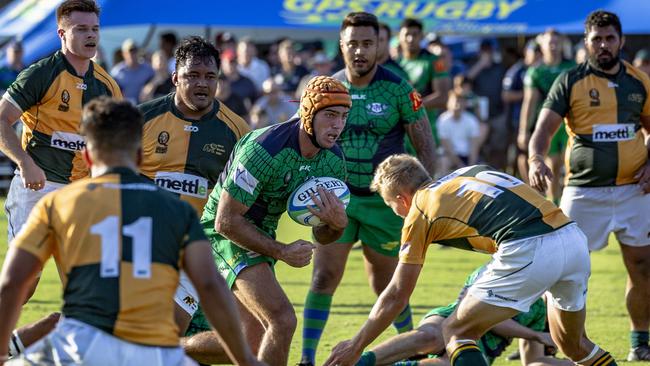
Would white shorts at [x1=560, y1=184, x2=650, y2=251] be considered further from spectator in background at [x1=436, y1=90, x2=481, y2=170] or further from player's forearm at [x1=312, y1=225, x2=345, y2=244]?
spectator in background at [x1=436, y1=90, x2=481, y2=170]

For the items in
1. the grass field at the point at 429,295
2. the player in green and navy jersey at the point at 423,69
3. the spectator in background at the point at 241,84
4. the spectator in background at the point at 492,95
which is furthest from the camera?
the spectator in background at the point at 492,95

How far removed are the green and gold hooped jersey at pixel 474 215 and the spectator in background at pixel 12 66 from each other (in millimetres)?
13186

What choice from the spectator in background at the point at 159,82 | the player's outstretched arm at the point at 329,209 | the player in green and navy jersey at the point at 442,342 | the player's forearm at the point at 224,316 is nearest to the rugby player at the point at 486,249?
the player's outstretched arm at the point at 329,209

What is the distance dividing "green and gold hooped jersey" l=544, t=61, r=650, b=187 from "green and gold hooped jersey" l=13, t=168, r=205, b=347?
4.57 meters

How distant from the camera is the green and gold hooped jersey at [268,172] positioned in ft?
19.7

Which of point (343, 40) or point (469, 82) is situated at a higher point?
point (343, 40)

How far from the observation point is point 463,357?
232 inches

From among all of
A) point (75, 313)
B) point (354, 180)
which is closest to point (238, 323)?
point (75, 313)

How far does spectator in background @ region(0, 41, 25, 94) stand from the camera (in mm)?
18078

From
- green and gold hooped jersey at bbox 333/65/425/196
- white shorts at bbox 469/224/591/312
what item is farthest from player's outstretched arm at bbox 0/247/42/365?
green and gold hooped jersey at bbox 333/65/425/196

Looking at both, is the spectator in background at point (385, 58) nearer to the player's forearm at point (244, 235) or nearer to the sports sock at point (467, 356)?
the player's forearm at point (244, 235)

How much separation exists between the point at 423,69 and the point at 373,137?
3831mm

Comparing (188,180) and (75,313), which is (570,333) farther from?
(75,313)

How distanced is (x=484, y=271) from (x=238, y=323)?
197 centimetres
